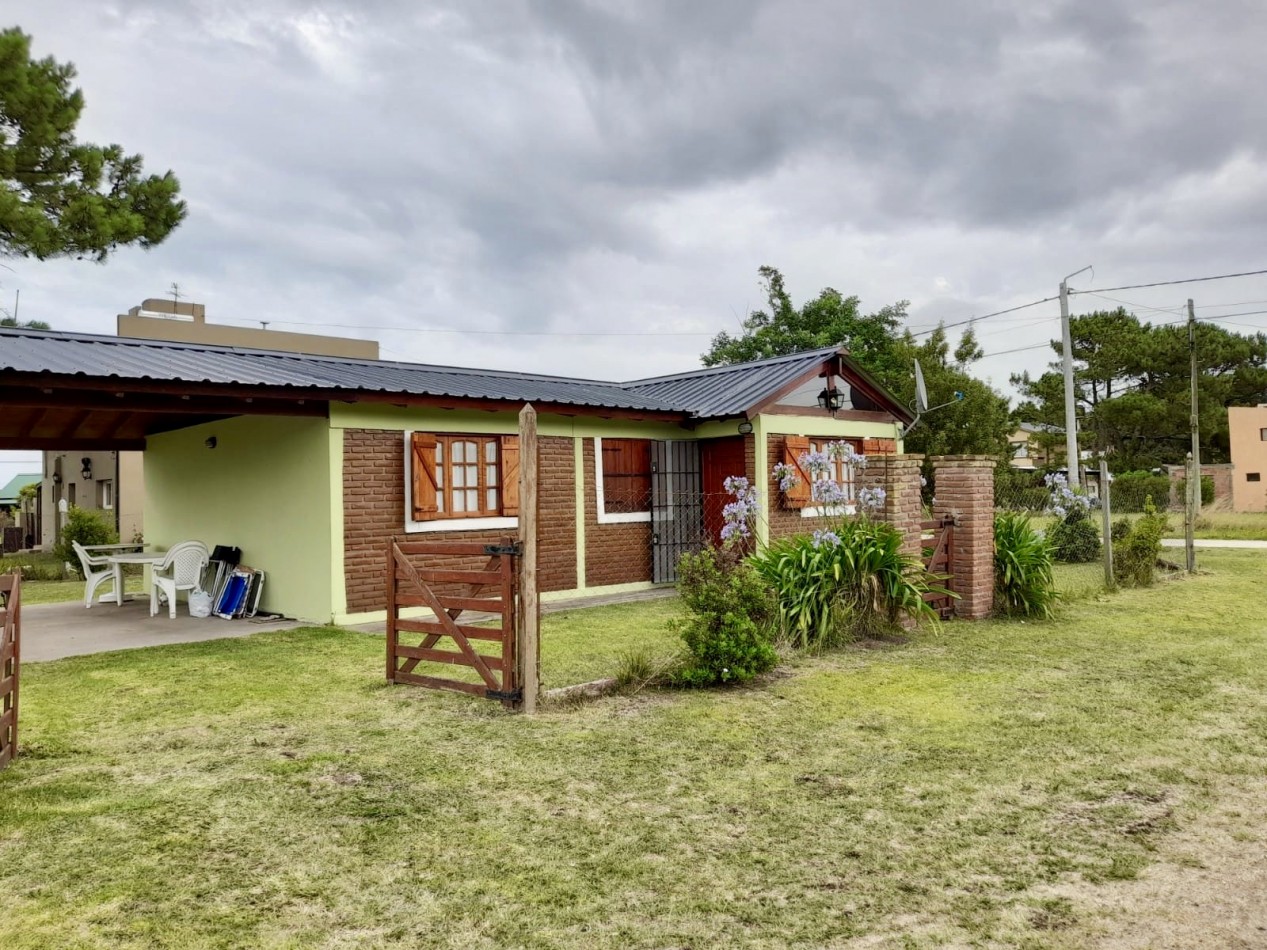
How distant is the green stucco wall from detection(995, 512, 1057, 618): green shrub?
287 inches

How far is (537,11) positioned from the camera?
1005cm

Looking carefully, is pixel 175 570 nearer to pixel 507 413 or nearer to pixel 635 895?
pixel 507 413

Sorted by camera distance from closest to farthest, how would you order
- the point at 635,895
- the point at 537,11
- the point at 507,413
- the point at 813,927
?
the point at 813,927 → the point at 635,895 → the point at 537,11 → the point at 507,413

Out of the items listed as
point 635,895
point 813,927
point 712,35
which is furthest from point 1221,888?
point 712,35

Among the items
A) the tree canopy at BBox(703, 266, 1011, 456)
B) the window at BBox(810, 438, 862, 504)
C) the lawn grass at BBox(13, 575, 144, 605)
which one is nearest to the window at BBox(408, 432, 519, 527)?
the window at BBox(810, 438, 862, 504)

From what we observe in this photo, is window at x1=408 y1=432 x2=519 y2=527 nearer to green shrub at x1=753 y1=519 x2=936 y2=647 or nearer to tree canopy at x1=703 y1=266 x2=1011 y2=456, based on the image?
green shrub at x1=753 y1=519 x2=936 y2=647

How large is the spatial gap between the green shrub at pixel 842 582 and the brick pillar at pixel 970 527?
3.77ft

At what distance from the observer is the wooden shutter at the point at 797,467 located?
43.1ft

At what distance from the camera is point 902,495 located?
9016 mm

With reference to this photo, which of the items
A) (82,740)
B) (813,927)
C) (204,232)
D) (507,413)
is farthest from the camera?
(204,232)

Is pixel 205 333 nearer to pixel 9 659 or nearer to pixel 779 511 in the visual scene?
pixel 779 511

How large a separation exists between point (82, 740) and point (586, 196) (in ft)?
48.6

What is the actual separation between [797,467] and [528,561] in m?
8.01

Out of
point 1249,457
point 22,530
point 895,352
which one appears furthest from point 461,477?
point 1249,457
